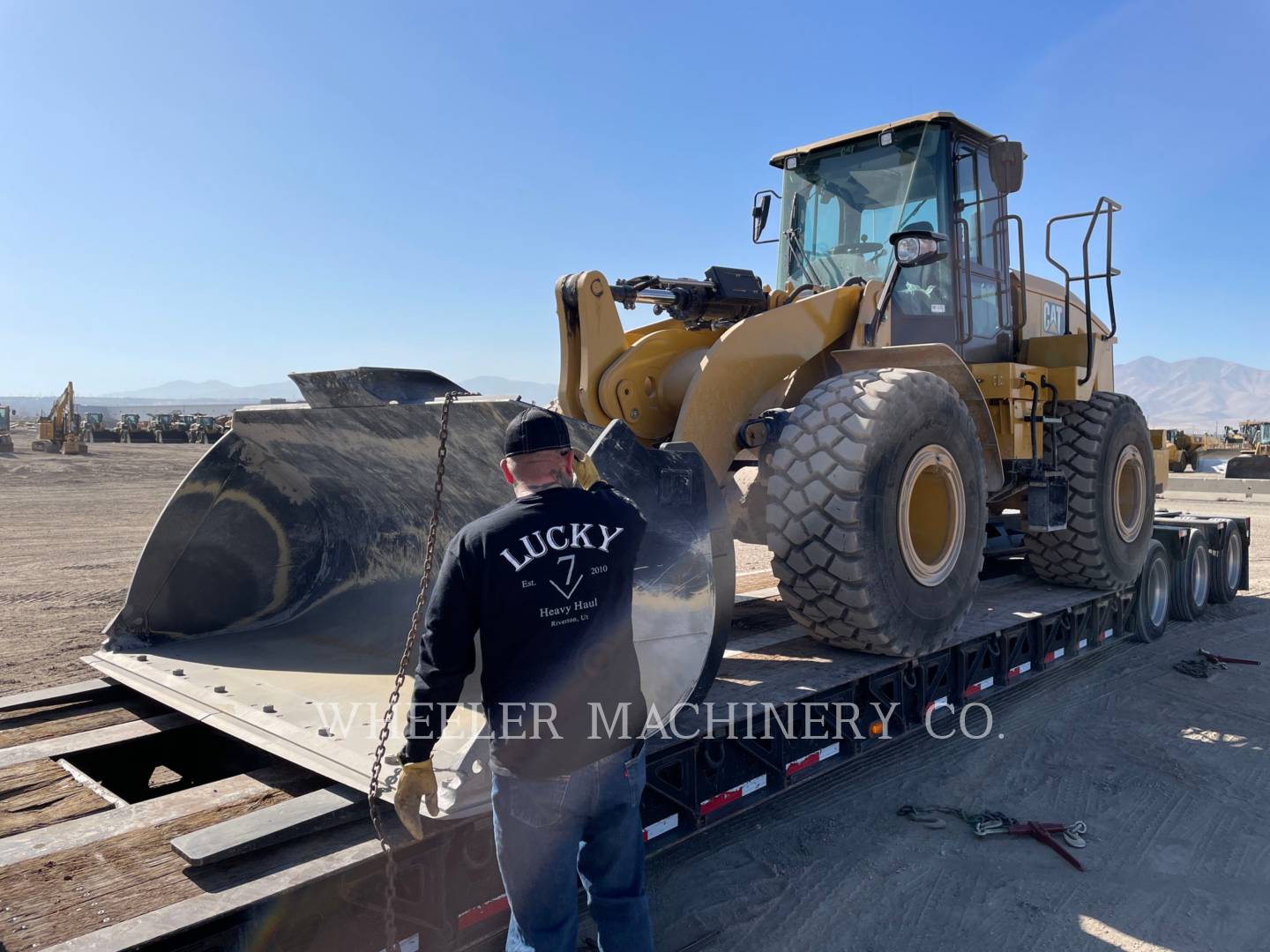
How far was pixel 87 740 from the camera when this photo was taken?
362cm

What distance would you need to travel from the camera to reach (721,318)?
521cm

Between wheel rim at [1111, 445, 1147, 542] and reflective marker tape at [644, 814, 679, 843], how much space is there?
4.58 metres

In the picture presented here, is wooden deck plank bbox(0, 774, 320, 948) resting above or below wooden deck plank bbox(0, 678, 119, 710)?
above

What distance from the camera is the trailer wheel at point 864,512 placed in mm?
4012

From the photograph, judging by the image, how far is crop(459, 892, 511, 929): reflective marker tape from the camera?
108 inches

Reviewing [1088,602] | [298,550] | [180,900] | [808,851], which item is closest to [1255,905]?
[808,851]

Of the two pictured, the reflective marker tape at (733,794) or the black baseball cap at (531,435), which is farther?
the reflective marker tape at (733,794)

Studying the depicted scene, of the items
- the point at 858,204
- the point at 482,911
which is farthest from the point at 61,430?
the point at 482,911

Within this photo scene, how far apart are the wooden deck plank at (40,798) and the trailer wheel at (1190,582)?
27.3 ft

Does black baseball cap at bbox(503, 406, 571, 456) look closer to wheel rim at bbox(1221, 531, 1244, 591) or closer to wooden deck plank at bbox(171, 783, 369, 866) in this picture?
wooden deck plank at bbox(171, 783, 369, 866)

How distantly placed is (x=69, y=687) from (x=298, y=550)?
1259 millimetres

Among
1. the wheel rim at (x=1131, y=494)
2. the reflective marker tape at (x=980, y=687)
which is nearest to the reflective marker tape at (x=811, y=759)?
the reflective marker tape at (x=980, y=687)

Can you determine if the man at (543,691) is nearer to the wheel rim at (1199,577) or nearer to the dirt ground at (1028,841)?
the dirt ground at (1028,841)

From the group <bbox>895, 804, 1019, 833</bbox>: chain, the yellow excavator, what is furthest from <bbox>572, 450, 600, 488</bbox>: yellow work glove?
the yellow excavator
